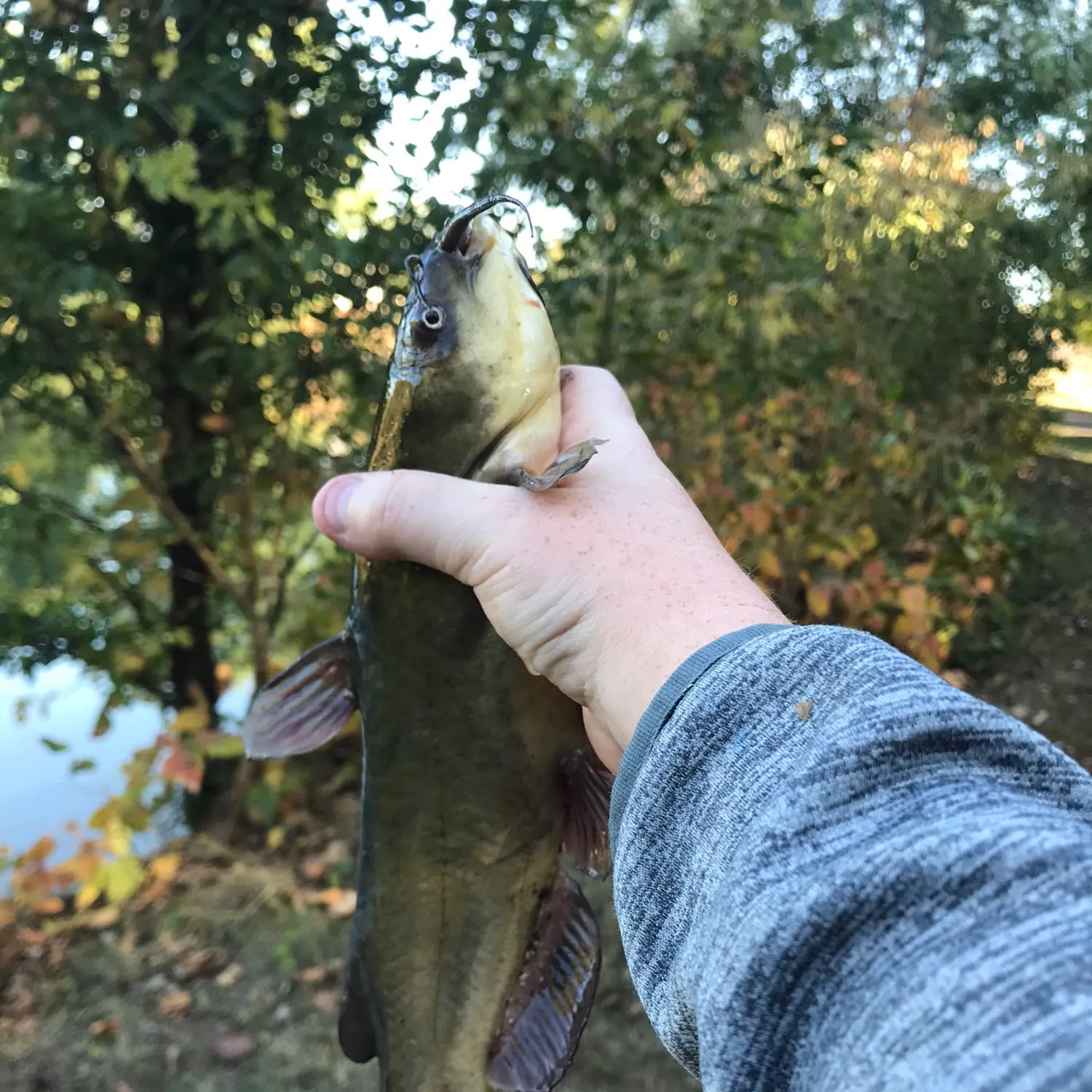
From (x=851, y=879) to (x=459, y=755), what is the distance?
86 cm

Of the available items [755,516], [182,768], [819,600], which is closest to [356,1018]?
[182,768]

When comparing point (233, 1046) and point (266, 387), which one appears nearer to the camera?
point (233, 1046)

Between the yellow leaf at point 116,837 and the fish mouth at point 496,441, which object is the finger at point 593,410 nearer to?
the fish mouth at point 496,441

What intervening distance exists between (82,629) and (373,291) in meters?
1.81

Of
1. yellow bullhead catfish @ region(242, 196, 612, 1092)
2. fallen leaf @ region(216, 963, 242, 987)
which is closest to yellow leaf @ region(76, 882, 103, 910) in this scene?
fallen leaf @ region(216, 963, 242, 987)

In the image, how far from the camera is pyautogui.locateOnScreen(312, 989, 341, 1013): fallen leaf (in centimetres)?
300

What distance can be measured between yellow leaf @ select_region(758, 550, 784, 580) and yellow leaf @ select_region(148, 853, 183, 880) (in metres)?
2.66

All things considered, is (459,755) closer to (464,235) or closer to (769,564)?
(464,235)

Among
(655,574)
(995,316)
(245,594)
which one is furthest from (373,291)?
(995,316)

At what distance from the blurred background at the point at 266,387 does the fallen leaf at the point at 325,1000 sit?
0.02 m

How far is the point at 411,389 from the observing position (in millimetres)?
1403

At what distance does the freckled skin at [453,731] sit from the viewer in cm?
138

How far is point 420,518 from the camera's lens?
1311 mm

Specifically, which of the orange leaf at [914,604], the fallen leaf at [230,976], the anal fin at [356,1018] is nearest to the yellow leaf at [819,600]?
the orange leaf at [914,604]
